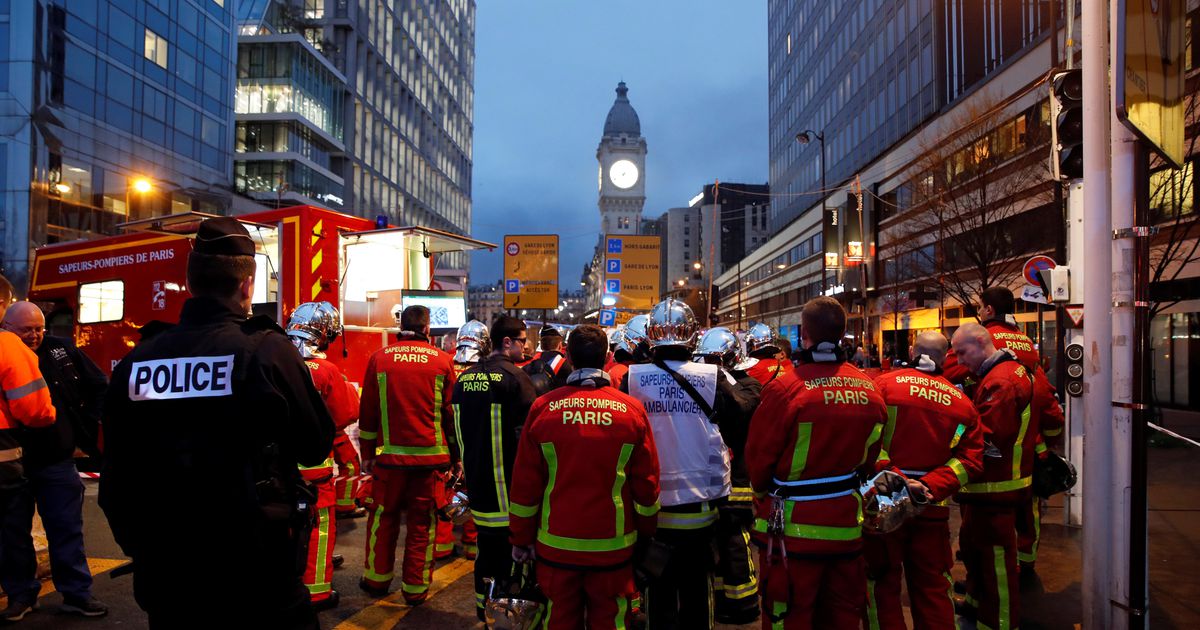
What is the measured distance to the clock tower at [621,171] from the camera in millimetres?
135000

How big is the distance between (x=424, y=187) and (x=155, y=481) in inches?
2839

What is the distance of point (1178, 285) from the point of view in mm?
18906

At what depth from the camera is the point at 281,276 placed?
27.4ft

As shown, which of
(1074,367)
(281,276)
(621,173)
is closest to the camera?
(1074,367)

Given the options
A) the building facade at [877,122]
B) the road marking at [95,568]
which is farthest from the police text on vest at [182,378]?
the building facade at [877,122]

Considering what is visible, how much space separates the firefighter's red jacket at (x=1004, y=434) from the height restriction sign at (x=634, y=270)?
1693 cm

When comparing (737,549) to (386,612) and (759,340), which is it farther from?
(759,340)

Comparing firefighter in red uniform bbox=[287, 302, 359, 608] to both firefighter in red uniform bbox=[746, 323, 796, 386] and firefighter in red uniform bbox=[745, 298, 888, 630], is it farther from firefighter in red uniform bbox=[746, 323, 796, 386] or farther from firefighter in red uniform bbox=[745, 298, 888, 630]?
firefighter in red uniform bbox=[746, 323, 796, 386]

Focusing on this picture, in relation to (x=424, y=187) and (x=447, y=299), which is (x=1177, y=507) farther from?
(x=424, y=187)

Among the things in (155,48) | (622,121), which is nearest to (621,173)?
(622,121)

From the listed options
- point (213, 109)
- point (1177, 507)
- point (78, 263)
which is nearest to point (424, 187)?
point (213, 109)

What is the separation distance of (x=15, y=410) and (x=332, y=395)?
1855mm

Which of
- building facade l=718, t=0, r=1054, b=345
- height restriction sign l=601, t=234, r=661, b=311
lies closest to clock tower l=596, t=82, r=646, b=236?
building facade l=718, t=0, r=1054, b=345

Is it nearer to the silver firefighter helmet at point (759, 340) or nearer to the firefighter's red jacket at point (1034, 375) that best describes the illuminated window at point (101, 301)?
the silver firefighter helmet at point (759, 340)
